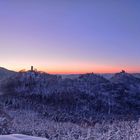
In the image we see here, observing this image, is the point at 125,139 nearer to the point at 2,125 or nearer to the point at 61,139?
the point at 61,139

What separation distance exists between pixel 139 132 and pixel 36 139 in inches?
535

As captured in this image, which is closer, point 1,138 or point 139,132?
point 1,138

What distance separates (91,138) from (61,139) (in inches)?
112

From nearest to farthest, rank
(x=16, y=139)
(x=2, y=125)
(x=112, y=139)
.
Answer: (x=16, y=139) → (x=112, y=139) → (x=2, y=125)

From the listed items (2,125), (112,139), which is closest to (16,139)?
(112,139)

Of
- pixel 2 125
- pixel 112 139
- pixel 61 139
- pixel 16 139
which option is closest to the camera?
pixel 16 139

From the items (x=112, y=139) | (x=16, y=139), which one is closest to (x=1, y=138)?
(x=16, y=139)

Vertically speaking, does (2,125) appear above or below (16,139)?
below

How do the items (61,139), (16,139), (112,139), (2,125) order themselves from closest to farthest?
(16,139)
(112,139)
(61,139)
(2,125)

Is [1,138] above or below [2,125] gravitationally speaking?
above

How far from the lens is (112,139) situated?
84.3 feet

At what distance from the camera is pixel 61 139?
28641mm

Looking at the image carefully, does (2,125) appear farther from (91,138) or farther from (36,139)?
(36,139)

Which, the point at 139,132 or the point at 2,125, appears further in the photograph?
the point at 2,125
